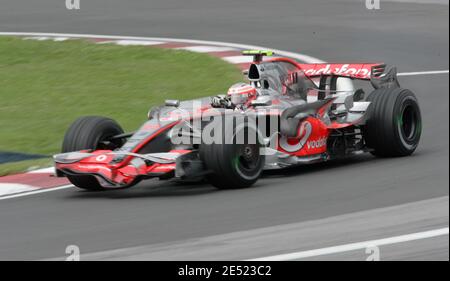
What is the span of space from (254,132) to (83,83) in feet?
22.8

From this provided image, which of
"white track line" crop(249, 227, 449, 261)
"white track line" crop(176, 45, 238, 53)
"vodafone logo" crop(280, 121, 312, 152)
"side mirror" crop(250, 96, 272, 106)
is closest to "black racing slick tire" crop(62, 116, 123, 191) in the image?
"side mirror" crop(250, 96, 272, 106)

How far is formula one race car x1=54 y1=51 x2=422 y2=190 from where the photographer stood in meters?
9.66

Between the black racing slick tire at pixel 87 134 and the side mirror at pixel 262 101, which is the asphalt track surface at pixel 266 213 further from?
the side mirror at pixel 262 101

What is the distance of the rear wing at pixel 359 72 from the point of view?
11656mm

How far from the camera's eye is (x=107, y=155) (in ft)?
32.1

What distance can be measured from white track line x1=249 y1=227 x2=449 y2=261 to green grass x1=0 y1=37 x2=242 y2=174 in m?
5.56

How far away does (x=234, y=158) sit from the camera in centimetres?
962

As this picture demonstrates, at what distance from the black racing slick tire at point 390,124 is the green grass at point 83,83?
11.8ft

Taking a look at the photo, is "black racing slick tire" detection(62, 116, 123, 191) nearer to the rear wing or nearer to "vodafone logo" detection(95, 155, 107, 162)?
"vodafone logo" detection(95, 155, 107, 162)

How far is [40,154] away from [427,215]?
5182mm

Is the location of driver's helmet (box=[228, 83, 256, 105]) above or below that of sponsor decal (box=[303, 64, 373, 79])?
below

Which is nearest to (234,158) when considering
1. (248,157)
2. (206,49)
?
(248,157)

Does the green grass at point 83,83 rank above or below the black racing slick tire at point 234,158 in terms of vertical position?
above

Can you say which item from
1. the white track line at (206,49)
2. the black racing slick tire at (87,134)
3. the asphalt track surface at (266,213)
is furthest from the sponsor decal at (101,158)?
the white track line at (206,49)
